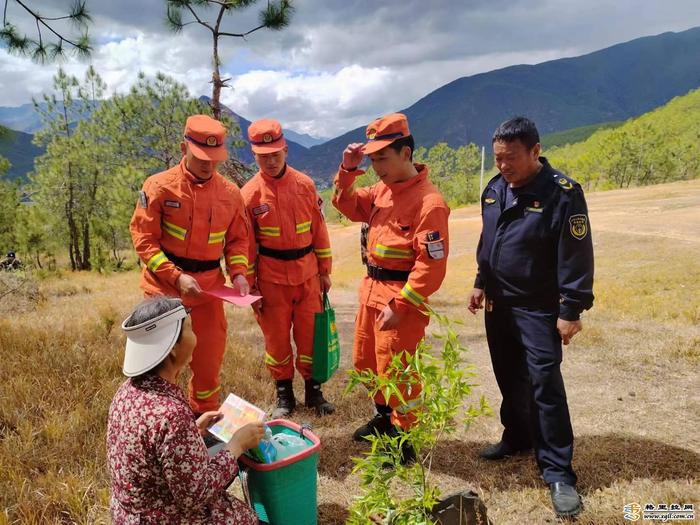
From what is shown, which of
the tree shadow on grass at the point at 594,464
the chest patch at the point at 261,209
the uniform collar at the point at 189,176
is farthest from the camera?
the chest patch at the point at 261,209

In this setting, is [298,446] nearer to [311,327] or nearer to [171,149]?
[311,327]

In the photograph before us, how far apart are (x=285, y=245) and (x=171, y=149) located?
47.7ft

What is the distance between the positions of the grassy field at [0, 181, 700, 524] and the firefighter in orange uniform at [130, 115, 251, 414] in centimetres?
101

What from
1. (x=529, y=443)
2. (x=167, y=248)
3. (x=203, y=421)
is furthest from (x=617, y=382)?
(x=167, y=248)

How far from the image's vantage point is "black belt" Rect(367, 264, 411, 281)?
3121mm

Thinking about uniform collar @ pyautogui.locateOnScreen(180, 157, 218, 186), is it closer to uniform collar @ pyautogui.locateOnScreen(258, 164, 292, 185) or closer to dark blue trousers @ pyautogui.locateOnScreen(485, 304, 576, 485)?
uniform collar @ pyautogui.locateOnScreen(258, 164, 292, 185)

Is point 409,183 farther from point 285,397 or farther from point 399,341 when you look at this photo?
point 285,397

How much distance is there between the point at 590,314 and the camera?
24.0 feet

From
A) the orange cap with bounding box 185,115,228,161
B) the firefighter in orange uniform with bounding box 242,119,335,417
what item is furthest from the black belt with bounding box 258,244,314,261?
the orange cap with bounding box 185,115,228,161

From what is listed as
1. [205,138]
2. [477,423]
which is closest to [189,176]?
[205,138]

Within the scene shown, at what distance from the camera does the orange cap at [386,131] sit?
2949 mm

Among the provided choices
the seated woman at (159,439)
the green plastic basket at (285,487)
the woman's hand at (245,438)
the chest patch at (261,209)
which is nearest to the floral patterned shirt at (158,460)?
the seated woman at (159,439)

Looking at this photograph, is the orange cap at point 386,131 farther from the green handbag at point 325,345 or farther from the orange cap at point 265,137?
the green handbag at point 325,345

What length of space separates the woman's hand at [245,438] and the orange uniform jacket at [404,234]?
4.12ft
